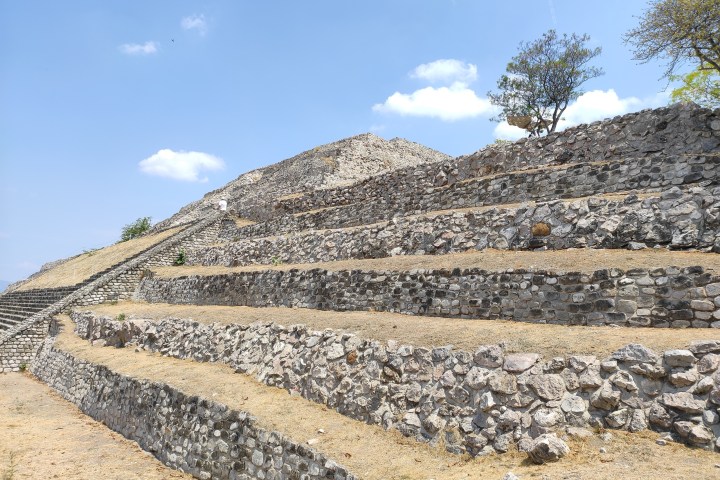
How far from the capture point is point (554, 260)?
9.73 m

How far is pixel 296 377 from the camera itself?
966 centimetres

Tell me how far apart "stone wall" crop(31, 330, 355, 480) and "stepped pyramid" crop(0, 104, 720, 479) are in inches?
1.9

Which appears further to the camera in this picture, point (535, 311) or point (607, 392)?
point (535, 311)

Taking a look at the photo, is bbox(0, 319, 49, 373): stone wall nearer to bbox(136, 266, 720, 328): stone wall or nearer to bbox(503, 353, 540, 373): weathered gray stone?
bbox(136, 266, 720, 328): stone wall

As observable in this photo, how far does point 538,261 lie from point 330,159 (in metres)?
27.3

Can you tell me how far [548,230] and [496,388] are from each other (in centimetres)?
564

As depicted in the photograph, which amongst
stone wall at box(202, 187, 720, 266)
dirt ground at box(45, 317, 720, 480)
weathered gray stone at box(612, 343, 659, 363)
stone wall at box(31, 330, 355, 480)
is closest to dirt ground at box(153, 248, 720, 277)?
stone wall at box(202, 187, 720, 266)

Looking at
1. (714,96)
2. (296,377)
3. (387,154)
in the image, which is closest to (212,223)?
(387,154)

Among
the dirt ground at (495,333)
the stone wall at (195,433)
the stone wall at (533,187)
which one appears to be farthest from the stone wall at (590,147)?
the stone wall at (195,433)

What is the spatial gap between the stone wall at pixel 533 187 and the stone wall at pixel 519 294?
13.1 feet

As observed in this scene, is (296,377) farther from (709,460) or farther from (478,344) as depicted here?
(709,460)

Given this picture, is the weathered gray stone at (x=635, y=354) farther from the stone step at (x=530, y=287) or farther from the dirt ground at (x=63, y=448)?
the dirt ground at (x=63, y=448)

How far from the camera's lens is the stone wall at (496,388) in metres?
5.50

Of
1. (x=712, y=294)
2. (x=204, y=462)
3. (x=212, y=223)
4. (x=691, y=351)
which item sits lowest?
(x=204, y=462)
